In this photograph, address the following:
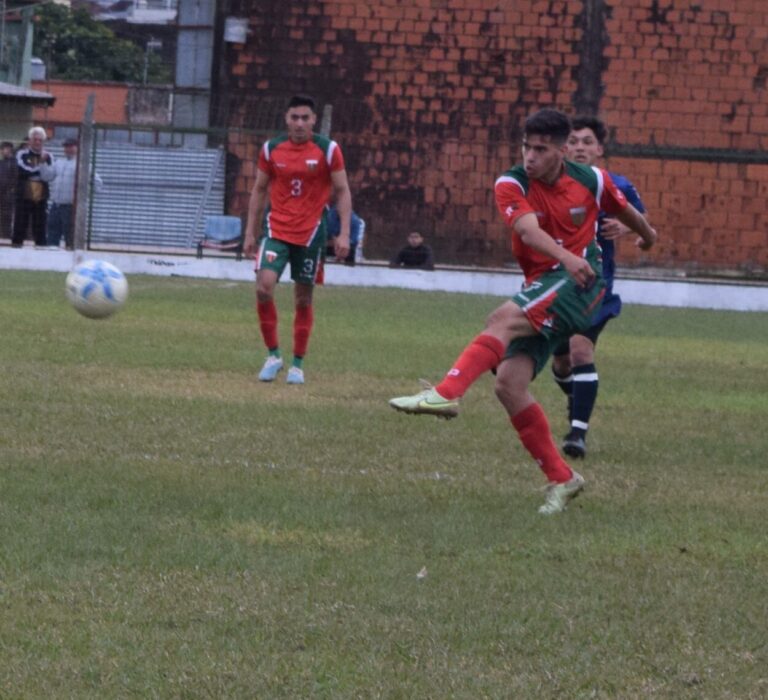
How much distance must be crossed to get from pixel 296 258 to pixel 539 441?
5.02m

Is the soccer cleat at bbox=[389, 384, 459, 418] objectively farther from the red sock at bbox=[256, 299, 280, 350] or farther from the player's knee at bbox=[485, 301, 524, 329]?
the red sock at bbox=[256, 299, 280, 350]

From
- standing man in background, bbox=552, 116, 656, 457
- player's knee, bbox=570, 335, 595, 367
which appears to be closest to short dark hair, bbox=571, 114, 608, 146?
standing man in background, bbox=552, 116, 656, 457

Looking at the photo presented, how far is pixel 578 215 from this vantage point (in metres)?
6.95

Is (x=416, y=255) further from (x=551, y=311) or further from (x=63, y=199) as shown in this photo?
(x=551, y=311)

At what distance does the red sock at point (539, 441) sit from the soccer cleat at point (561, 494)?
3 cm

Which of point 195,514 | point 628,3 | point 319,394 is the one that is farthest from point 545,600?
point 628,3

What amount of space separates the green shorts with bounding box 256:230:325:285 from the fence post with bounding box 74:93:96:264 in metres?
13.8

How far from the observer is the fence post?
24938 mm

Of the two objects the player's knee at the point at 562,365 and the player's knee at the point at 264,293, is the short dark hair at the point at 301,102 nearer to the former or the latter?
the player's knee at the point at 264,293

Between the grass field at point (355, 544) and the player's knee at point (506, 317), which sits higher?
the player's knee at point (506, 317)

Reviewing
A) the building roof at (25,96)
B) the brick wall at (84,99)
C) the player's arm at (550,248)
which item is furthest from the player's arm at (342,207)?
the brick wall at (84,99)

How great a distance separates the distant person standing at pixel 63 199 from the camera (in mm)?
25344

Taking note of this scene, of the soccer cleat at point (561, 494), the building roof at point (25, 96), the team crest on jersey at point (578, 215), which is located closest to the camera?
the soccer cleat at point (561, 494)

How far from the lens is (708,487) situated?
7.48 m
